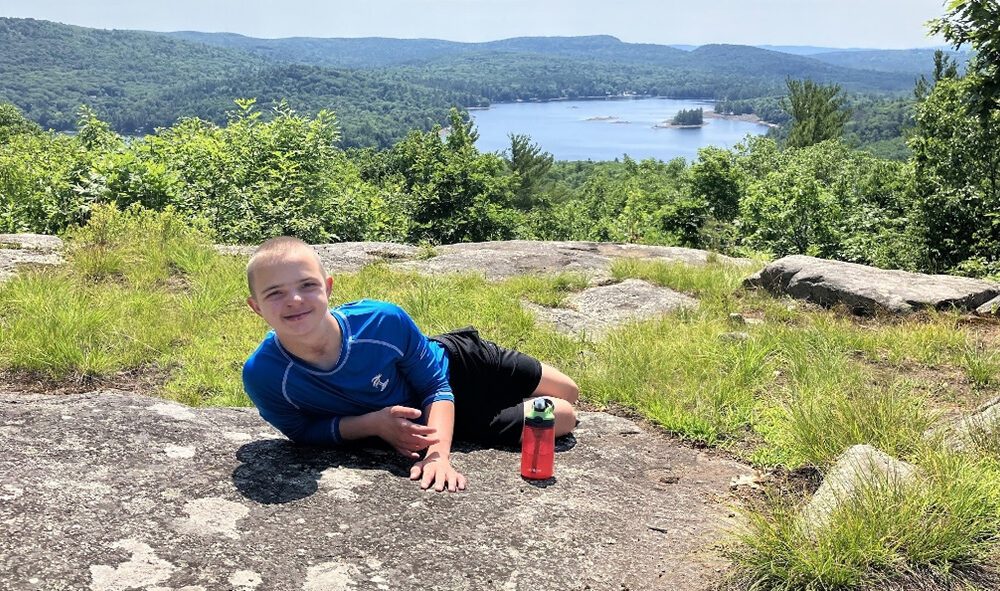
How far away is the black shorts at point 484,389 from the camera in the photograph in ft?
13.3

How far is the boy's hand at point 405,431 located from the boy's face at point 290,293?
1.82 ft

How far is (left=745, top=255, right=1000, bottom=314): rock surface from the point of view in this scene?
7.69 meters

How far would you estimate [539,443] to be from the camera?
3541 millimetres

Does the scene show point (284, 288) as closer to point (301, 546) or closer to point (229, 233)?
point (301, 546)

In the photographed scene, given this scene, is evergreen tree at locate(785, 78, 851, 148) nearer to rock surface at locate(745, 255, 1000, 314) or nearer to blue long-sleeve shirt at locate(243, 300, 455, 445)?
rock surface at locate(745, 255, 1000, 314)

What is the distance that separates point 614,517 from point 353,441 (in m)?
1.31

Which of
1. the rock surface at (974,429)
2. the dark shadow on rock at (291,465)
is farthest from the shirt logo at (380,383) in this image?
the rock surface at (974,429)

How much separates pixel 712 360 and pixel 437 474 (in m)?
3.21

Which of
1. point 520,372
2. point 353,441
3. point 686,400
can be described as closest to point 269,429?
point 353,441

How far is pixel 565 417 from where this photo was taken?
4.22 metres

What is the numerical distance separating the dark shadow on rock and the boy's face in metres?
0.63

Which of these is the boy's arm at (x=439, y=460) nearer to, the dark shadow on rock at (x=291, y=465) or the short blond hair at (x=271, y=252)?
the dark shadow on rock at (x=291, y=465)

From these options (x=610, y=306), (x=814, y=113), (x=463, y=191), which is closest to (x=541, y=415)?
(x=610, y=306)

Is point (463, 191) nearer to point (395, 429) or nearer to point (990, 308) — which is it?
point (990, 308)
